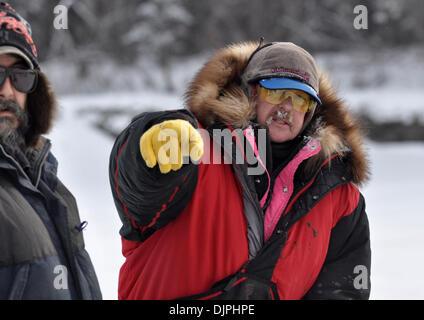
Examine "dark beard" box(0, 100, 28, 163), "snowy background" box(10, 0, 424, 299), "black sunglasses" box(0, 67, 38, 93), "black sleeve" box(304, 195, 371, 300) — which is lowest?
"black sleeve" box(304, 195, 371, 300)

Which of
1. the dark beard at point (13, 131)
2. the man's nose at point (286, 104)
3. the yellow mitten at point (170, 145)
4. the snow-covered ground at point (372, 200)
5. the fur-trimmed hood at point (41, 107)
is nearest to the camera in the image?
the yellow mitten at point (170, 145)

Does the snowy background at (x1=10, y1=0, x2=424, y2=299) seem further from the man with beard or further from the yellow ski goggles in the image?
the yellow ski goggles

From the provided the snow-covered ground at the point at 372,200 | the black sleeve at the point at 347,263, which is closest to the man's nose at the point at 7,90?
the snow-covered ground at the point at 372,200

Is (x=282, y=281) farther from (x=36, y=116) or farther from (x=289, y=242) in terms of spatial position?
(x=36, y=116)

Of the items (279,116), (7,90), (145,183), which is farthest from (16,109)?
(279,116)

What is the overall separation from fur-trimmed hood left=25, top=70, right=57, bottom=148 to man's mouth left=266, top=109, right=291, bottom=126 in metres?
0.95

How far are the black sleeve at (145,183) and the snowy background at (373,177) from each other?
540 millimetres

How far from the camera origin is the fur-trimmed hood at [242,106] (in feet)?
6.36

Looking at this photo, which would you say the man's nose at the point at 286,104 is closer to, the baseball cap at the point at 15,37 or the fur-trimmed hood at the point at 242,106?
the fur-trimmed hood at the point at 242,106

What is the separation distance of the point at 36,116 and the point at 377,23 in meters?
19.6

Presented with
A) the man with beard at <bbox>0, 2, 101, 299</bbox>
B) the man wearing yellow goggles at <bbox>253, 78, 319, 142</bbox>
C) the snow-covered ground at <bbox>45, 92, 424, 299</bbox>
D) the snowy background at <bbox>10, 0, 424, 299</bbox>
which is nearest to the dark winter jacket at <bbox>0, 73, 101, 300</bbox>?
the man with beard at <bbox>0, 2, 101, 299</bbox>

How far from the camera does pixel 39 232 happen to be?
5.91ft

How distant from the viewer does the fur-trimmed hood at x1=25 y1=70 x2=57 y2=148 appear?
2215 mm
